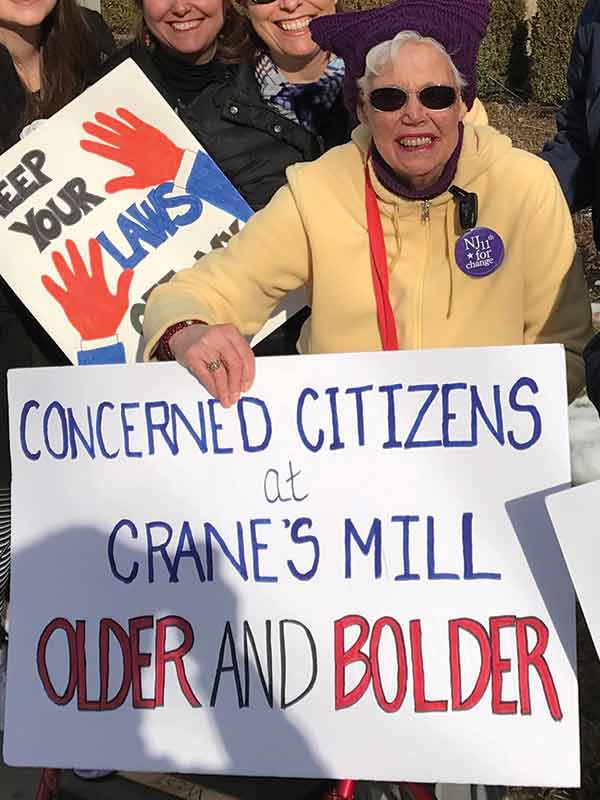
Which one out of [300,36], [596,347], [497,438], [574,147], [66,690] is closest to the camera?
[596,347]

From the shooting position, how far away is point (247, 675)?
6.20ft

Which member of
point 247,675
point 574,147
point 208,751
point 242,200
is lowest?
point 208,751

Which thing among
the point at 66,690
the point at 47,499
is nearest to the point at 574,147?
the point at 47,499

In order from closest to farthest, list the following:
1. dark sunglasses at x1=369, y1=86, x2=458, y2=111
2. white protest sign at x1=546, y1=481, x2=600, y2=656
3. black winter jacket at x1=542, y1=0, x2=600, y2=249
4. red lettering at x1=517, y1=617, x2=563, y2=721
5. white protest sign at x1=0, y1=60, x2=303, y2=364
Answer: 1. white protest sign at x1=546, y1=481, x2=600, y2=656
2. red lettering at x1=517, y1=617, x2=563, y2=721
3. dark sunglasses at x1=369, y1=86, x2=458, y2=111
4. white protest sign at x1=0, y1=60, x2=303, y2=364
5. black winter jacket at x1=542, y1=0, x2=600, y2=249

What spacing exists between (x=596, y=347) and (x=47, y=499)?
100cm

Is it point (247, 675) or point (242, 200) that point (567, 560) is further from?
point (242, 200)

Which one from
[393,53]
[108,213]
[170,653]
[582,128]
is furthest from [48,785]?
[582,128]

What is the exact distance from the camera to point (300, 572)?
6.15ft

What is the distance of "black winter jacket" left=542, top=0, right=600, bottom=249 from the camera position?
101 inches

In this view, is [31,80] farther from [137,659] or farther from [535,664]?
[535,664]

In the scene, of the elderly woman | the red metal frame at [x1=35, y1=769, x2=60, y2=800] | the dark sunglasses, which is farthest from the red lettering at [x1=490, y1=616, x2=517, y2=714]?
the red metal frame at [x1=35, y1=769, x2=60, y2=800]

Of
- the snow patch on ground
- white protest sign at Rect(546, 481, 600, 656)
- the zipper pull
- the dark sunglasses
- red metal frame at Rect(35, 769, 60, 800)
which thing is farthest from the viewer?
the snow patch on ground

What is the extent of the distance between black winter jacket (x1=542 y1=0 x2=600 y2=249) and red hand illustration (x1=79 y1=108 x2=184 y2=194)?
94cm

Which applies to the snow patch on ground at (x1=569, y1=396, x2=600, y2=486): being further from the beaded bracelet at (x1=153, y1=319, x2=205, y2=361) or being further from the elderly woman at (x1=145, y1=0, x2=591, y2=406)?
the beaded bracelet at (x1=153, y1=319, x2=205, y2=361)
